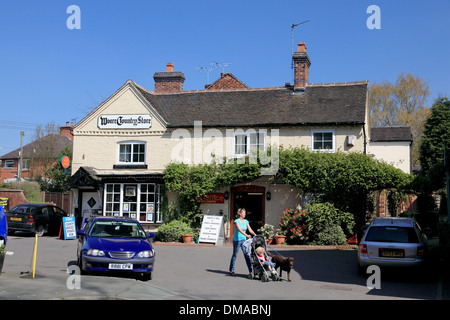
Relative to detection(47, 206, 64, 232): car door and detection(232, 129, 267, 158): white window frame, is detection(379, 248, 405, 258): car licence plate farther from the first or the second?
detection(47, 206, 64, 232): car door

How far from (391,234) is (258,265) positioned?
12.5 ft

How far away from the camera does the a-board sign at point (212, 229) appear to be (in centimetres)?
2227

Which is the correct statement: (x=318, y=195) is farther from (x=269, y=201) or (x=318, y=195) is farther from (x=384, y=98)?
(x=384, y=98)

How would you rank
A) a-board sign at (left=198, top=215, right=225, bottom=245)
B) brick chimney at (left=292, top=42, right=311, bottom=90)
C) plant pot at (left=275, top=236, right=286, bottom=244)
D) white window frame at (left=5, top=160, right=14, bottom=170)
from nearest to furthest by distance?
plant pot at (left=275, top=236, right=286, bottom=244) → a-board sign at (left=198, top=215, right=225, bottom=245) → brick chimney at (left=292, top=42, right=311, bottom=90) → white window frame at (left=5, top=160, right=14, bottom=170)

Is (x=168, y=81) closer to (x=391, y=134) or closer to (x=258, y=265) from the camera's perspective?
(x=391, y=134)

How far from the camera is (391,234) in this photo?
13156 mm

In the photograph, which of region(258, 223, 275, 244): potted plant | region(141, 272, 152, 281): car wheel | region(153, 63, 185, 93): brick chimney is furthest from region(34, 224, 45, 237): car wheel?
region(141, 272, 152, 281): car wheel

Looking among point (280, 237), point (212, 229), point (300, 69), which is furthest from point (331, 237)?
point (300, 69)

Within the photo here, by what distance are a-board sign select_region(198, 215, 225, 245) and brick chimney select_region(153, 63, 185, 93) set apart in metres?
9.02

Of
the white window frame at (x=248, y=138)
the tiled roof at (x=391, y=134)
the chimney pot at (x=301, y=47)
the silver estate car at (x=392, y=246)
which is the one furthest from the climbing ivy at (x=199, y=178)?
the tiled roof at (x=391, y=134)

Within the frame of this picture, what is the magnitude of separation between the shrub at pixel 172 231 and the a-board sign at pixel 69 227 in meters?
4.31

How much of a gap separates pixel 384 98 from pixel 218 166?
2568 centimetres

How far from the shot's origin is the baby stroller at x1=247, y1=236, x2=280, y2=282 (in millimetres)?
12391
